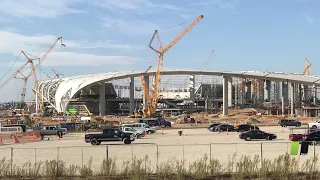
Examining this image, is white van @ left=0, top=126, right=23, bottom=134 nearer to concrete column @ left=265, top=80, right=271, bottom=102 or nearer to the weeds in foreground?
the weeds in foreground

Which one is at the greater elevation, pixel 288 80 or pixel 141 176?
pixel 288 80

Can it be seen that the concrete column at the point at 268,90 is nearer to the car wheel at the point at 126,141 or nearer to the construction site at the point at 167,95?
the construction site at the point at 167,95

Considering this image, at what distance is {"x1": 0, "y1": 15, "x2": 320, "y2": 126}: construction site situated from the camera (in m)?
130

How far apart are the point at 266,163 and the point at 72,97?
13284 centimetres

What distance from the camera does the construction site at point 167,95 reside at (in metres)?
130

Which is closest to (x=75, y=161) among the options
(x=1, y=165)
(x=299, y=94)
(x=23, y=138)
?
(x=1, y=165)

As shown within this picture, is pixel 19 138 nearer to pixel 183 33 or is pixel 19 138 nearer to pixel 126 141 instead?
pixel 126 141

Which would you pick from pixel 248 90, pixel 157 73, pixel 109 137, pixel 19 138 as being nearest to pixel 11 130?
pixel 19 138

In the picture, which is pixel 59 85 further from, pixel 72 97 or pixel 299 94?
pixel 299 94

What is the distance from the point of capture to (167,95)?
Result: 200 meters

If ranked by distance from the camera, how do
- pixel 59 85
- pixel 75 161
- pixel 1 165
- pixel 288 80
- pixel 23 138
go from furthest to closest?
1. pixel 59 85
2. pixel 288 80
3. pixel 23 138
4. pixel 75 161
5. pixel 1 165

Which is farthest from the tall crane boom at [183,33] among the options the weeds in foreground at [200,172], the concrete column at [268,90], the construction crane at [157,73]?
the weeds in foreground at [200,172]

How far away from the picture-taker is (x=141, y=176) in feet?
52.8

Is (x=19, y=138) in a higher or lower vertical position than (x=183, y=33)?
lower
